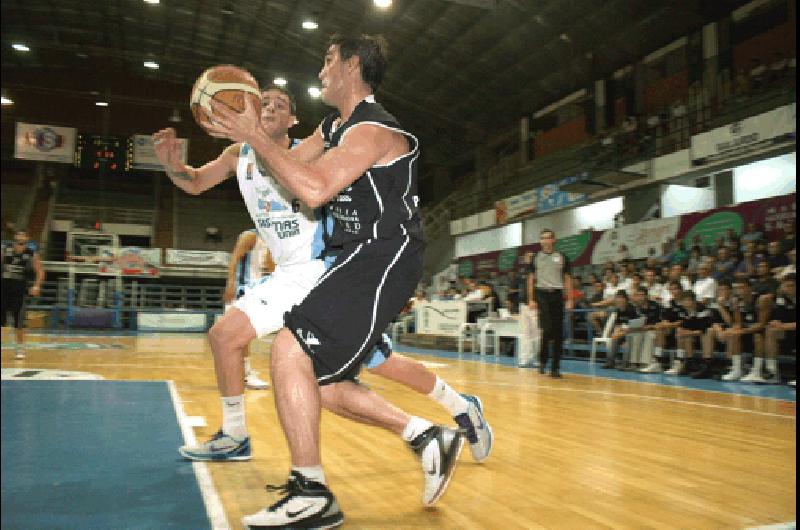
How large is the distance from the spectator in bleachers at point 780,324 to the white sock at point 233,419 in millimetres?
6705

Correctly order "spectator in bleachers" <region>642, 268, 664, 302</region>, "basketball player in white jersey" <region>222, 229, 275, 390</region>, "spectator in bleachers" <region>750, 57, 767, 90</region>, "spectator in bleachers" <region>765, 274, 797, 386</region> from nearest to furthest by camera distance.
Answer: "basketball player in white jersey" <region>222, 229, 275, 390</region> → "spectator in bleachers" <region>765, 274, 797, 386</region> → "spectator in bleachers" <region>642, 268, 664, 302</region> → "spectator in bleachers" <region>750, 57, 767, 90</region>

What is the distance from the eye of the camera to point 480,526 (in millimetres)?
2006

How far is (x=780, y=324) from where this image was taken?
285 inches

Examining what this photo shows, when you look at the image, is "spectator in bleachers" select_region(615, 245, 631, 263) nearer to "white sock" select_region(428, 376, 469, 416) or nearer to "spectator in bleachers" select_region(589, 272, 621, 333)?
"spectator in bleachers" select_region(589, 272, 621, 333)

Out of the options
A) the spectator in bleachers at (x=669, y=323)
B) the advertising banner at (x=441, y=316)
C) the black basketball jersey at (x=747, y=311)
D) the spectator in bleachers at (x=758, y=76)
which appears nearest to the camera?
the black basketball jersey at (x=747, y=311)

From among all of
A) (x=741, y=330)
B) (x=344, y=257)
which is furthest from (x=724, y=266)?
(x=344, y=257)

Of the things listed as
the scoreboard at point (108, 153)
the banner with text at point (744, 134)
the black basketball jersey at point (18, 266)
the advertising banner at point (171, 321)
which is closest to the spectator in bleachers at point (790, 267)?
the banner with text at point (744, 134)

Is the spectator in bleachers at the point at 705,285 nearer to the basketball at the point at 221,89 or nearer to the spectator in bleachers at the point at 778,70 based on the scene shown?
the spectator in bleachers at the point at 778,70

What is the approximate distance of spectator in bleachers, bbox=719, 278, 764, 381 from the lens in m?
7.67

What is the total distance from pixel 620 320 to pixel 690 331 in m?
1.30

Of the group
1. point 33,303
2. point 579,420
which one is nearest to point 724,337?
point 579,420

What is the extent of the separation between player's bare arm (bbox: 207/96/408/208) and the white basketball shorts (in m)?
0.96

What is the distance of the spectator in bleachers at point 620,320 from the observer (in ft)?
30.9

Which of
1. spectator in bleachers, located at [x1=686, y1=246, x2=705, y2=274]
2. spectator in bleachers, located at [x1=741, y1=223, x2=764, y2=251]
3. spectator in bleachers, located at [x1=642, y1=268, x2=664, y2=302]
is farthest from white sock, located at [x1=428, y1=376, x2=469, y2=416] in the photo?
spectator in bleachers, located at [x1=741, y1=223, x2=764, y2=251]
